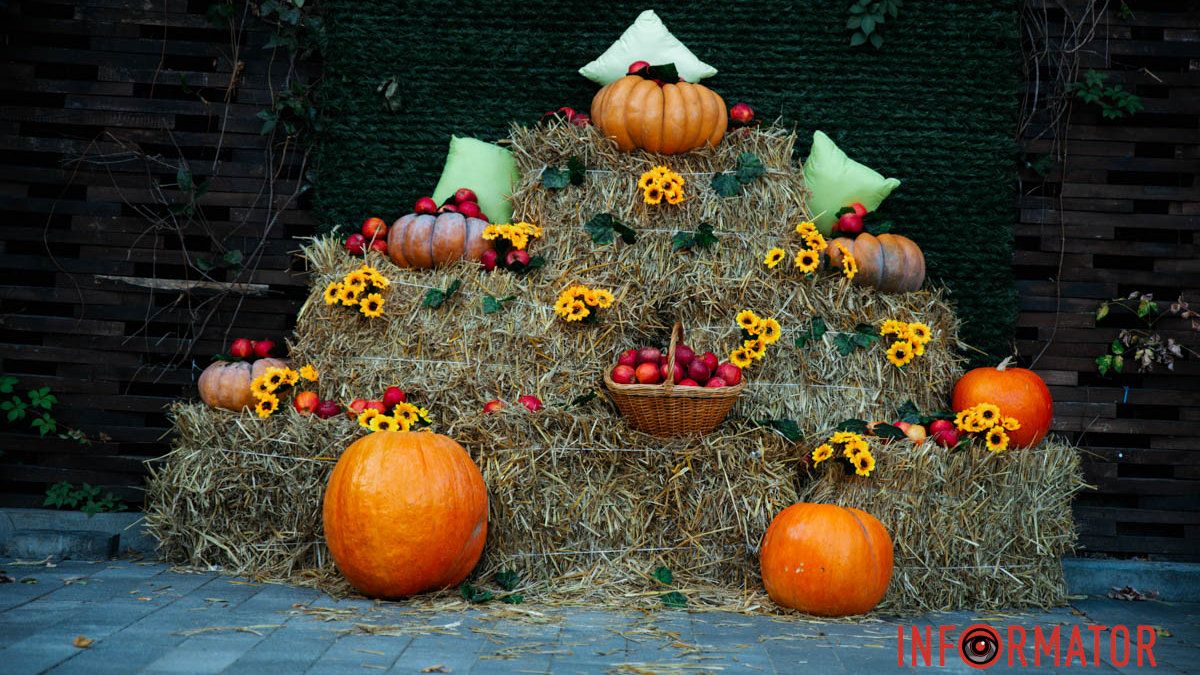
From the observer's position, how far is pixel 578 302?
4.22 m

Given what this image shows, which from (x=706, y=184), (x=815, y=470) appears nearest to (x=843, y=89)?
(x=706, y=184)

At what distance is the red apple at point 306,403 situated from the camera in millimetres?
4207

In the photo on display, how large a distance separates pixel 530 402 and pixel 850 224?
1714mm

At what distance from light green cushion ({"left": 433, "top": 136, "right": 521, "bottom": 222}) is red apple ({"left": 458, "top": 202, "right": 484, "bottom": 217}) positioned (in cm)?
15

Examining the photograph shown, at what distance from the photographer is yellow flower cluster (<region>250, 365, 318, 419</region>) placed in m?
4.18

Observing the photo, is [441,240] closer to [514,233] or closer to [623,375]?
[514,233]

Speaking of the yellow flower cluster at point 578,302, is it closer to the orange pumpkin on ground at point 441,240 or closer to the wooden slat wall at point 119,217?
the orange pumpkin on ground at point 441,240

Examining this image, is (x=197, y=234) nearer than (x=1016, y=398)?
No

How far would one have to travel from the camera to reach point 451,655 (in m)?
2.87

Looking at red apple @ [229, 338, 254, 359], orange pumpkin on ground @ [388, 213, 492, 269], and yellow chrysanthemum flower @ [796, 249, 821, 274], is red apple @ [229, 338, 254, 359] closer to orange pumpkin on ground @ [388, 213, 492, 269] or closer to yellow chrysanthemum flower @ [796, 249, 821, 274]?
orange pumpkin on ground @ [388, 213, 492, 269]

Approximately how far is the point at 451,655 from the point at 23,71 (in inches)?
154

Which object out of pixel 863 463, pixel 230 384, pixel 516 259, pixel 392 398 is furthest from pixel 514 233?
pixel 863 463

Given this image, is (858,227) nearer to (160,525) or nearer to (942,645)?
(942,645)

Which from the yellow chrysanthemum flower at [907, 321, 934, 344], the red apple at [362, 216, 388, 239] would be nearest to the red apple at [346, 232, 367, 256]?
the red apple at [362, 216, 388, 239]
